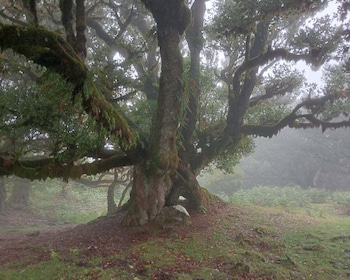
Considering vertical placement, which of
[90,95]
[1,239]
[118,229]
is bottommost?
[1,239]

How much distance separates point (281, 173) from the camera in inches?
1618

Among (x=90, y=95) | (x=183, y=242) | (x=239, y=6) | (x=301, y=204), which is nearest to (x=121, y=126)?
(x=90, y=95)

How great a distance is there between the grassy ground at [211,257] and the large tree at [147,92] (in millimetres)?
1777

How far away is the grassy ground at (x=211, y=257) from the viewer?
7.62m

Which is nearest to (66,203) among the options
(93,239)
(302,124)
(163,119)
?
(93,239)

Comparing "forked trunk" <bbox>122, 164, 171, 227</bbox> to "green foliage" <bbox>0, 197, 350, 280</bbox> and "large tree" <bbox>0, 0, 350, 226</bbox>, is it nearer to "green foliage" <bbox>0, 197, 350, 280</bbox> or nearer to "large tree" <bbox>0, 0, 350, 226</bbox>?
"large tree" <bbox>0, 0, 350, 226</bbox>

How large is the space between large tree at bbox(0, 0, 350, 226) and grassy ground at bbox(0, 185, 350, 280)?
5.83ft

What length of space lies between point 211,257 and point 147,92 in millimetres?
7643

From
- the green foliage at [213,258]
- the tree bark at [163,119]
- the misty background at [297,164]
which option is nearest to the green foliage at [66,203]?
the tree bark at [163,119]

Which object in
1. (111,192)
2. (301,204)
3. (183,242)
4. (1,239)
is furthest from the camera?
(301,204)

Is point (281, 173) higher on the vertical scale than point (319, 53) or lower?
lower

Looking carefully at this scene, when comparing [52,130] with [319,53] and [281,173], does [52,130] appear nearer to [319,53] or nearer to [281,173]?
[319,53]

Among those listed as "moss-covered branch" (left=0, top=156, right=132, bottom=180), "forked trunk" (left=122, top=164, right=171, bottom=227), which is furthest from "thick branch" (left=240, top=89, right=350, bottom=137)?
"moss-covered branch" (left=0, top=156, right=132, bottom=180)

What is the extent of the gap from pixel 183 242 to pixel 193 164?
4674 millimetres
